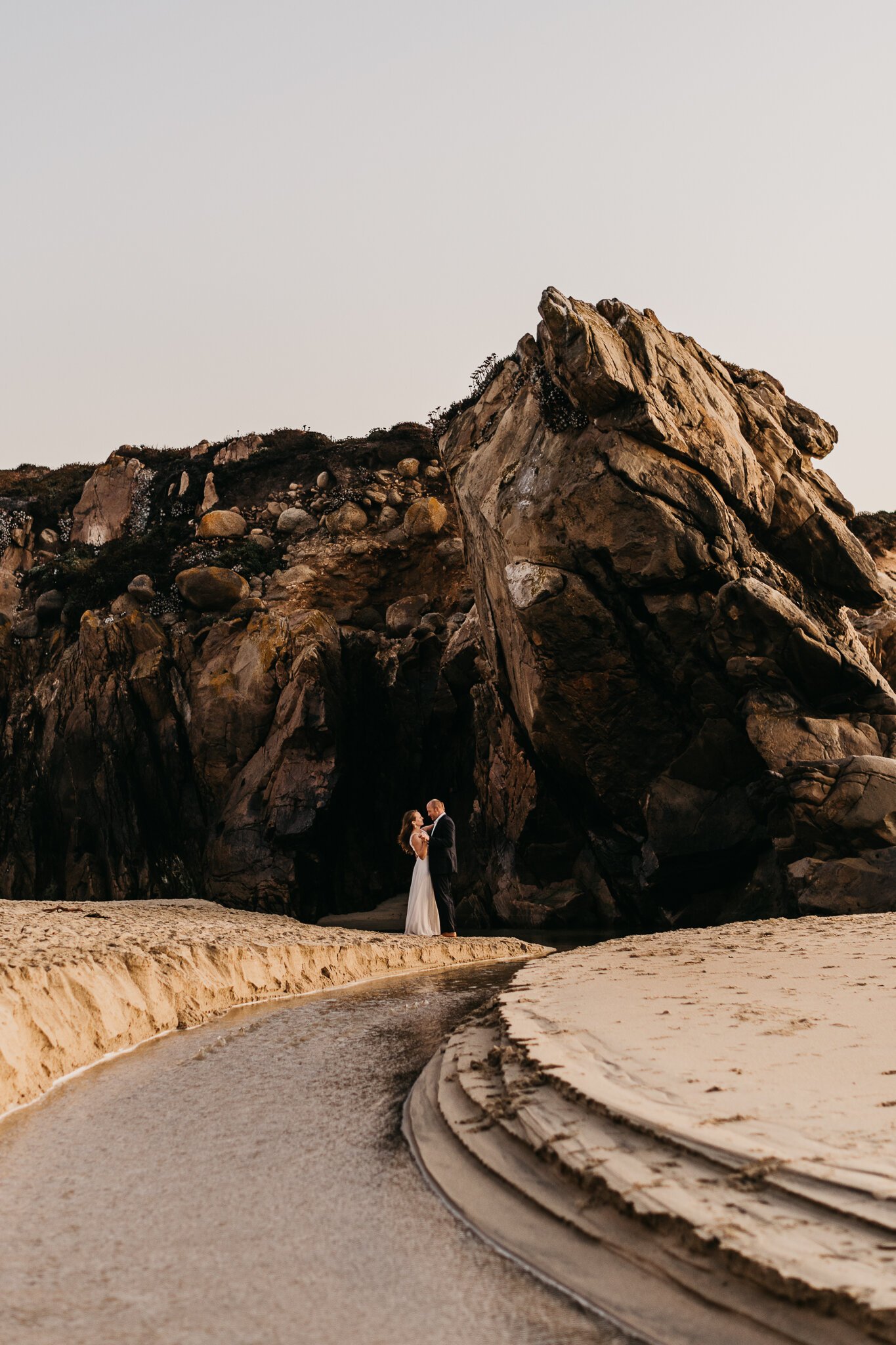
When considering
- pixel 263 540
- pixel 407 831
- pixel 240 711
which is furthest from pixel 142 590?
pixel 407 831

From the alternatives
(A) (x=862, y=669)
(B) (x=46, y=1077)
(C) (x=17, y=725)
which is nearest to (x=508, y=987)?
(B) (x=46, y=1077)

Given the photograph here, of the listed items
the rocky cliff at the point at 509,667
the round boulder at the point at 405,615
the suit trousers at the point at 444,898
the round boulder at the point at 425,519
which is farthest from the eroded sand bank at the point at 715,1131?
the round boulder at the point at 425,519

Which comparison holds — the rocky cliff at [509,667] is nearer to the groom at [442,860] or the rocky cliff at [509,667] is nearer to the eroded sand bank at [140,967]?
the groom at [442,860]

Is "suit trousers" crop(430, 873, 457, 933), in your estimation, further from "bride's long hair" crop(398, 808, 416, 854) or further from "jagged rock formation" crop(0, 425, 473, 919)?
"jagged rock formation" crop(0, 425, 473, 919)

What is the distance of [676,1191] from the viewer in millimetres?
2846

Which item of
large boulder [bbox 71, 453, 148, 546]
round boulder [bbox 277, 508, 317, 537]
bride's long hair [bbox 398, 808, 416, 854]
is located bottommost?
bride's long hair [bbox 398, 808, 416, 854]

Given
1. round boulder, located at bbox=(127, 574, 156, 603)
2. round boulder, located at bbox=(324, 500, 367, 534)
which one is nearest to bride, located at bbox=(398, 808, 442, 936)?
round boulder, located at bbox=(127, 574, 156, 603)

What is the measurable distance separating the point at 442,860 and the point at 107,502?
22.9 metres

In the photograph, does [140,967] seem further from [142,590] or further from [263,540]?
[263,540]

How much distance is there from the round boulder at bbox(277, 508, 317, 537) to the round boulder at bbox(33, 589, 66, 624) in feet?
20.5

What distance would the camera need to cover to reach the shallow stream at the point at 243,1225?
2395 millimetres

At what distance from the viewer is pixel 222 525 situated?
28.9 m

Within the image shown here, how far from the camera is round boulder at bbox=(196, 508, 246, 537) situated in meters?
28.8

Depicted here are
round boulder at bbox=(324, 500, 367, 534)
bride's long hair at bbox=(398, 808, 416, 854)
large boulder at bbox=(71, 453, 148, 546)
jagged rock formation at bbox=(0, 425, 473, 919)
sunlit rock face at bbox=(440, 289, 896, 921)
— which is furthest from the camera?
large boulder at bbox=(71, 453, 148, 546)
